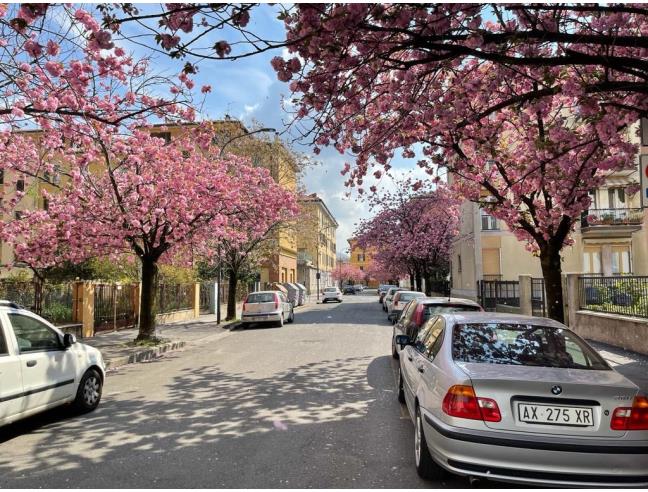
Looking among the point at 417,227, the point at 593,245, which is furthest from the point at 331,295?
the point at 593,245

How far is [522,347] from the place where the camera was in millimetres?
4242

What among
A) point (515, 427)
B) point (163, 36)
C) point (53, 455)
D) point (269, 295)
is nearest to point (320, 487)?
point (515, 427)

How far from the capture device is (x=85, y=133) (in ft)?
30.5

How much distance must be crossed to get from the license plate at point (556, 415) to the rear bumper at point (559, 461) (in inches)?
4.8

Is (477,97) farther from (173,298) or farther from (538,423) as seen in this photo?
(173,298)

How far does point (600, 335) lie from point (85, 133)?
45.4ft

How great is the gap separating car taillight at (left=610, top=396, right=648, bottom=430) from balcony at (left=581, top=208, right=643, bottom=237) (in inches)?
1112

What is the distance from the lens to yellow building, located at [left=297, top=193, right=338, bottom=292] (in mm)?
25803

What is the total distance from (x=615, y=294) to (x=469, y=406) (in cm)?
1150

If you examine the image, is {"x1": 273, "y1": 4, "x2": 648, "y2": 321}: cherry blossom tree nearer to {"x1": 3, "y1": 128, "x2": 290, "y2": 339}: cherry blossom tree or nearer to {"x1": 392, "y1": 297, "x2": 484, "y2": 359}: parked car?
{"x1": 392, "y1": 297, "x2": 484, "y2": 359}: parked car

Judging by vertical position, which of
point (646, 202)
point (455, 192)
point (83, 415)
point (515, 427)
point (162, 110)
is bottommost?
point (83, 415)

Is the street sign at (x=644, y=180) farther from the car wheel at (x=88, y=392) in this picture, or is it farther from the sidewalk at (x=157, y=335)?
the sidewalk at (x=157, y=335)

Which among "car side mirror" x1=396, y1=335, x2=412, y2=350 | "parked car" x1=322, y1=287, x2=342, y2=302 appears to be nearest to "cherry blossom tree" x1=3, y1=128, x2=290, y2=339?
"car side mirror" x1=396, y1=335, x2=412, y2=350

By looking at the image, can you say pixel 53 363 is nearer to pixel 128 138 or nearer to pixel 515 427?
pixel 515 427
